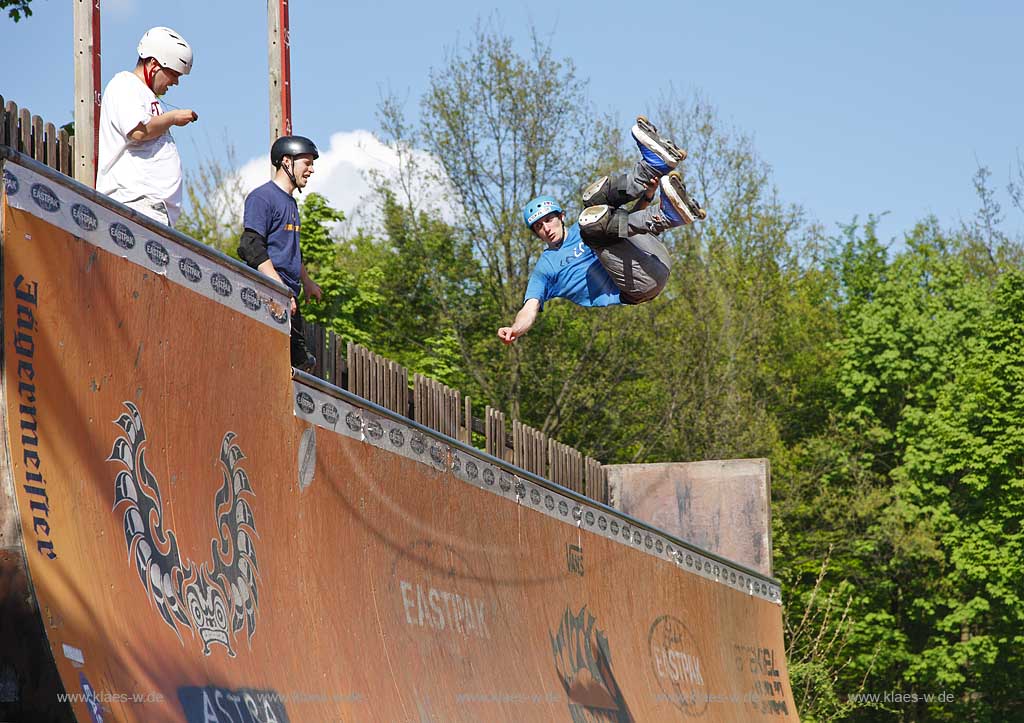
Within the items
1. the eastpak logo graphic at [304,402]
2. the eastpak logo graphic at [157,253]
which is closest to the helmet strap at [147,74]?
the eastpak logo graphic at [157,253]

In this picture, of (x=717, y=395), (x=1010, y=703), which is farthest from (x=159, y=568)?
(x=1010, y=703)

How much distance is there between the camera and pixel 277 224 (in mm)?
6781

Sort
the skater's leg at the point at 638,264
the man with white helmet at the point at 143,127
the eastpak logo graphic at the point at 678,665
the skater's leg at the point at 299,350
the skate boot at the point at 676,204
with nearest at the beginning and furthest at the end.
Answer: the man with white helmet at the point at 143,127
the skater's leg at the point at 299,350
the skate boot at the point at 676,204
the skater's leg at the point at 638,264
the eastpak logo graphic at the point at 678,665

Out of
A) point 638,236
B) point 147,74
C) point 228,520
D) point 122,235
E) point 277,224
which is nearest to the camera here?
point 122,235

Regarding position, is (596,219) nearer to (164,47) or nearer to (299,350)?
(299,350)

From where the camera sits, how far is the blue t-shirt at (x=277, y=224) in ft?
22.0

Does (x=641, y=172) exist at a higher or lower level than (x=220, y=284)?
higher

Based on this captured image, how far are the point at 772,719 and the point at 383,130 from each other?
16.8 meters

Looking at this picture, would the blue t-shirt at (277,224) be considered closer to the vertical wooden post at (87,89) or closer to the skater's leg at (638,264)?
the vertical wooden post at (87,89)

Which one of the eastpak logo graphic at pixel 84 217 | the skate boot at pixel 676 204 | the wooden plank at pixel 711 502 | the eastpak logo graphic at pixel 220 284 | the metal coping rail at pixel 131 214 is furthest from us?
the wooden plank at pixel 711 502

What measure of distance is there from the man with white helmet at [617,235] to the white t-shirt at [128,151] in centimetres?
243

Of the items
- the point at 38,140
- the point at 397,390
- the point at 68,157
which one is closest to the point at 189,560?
the point at 38,140

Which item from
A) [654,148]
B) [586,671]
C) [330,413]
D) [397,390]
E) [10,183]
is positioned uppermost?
[654,148]

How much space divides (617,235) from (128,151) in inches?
113
